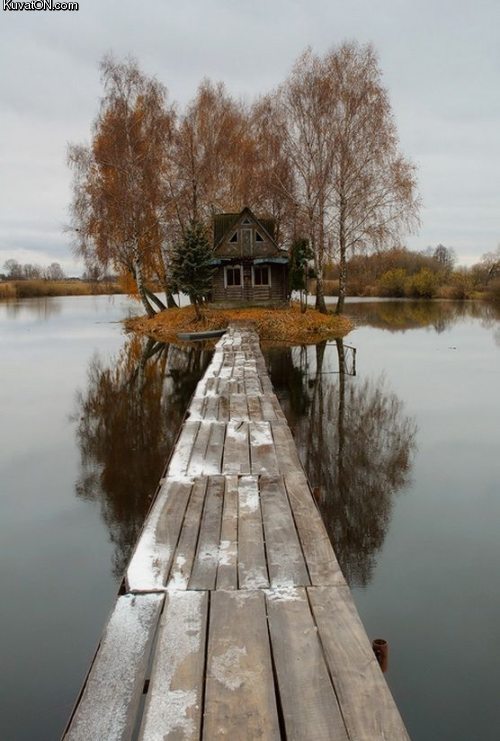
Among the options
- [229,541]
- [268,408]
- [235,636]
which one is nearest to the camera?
[235,636]

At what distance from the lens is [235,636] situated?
2.54 meters

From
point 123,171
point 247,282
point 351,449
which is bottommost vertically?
point 351,449

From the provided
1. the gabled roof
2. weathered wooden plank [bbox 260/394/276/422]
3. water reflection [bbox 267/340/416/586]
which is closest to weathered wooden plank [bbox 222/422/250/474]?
weathered wooden plank [bbox 260/394/276/422]

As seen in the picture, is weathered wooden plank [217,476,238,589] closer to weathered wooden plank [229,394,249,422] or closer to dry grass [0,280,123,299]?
weathered wooden plank [229,394,249,422]

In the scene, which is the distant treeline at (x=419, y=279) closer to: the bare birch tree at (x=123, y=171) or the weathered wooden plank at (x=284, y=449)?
the bare birch tree at (x=123, y=171)

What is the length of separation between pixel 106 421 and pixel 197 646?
756 centimetres

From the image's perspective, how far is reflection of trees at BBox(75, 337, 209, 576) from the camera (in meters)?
5.89

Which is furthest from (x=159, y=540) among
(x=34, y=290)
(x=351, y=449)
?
(x=34, y=290)

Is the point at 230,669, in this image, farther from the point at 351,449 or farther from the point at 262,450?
the point at 351,449

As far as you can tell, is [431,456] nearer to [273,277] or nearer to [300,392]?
[300,392]

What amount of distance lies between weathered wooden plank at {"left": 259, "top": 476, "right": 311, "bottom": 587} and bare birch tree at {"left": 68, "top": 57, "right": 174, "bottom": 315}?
23.4 m

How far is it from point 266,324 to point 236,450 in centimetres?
1715

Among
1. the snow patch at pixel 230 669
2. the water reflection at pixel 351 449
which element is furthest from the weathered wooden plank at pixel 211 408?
the snow patch at pixel 230 669

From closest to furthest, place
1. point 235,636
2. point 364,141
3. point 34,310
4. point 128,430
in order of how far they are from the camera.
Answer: point 235,636 < point 128,430 < point 364,141 < point 34,310
